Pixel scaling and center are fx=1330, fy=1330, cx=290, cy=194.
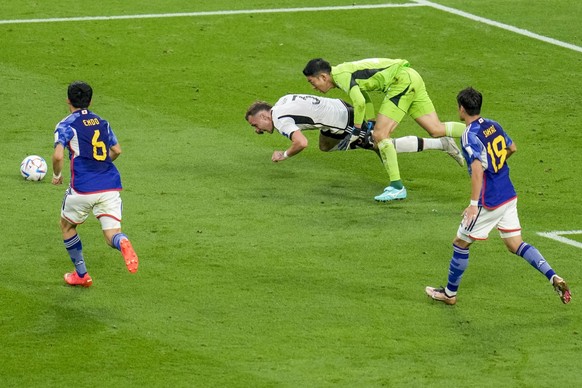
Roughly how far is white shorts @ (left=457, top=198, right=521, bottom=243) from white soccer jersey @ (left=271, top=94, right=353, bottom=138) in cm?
426

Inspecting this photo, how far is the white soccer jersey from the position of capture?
669 inches

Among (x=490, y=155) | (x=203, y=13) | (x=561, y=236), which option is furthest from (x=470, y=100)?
(x=203, y=13)

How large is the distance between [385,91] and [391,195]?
1.45 m

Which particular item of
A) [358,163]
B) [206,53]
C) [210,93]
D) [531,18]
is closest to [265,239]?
[358,163]

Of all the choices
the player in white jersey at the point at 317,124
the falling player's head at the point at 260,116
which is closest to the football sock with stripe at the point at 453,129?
the player in white jersey at the point at 317,124

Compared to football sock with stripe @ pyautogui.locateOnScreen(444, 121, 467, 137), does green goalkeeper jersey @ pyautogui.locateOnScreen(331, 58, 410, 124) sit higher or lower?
higher

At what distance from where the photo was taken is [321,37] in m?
24.5

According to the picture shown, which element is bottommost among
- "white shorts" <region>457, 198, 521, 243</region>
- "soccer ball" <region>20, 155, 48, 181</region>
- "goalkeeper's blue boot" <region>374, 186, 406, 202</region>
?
"soccer ball" <region>20, 155, 48, 181</region>

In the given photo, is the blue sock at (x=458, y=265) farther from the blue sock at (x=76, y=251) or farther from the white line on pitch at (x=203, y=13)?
the white line on pitch at (x=203, y=13)

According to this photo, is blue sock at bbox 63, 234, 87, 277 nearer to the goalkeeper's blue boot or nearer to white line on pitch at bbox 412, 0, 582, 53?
the goalkeeper's blue boot

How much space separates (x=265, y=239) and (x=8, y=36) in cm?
1081

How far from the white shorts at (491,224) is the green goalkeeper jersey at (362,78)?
4.04 meters

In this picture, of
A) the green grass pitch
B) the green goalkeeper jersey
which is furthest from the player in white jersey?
the green grass pitch

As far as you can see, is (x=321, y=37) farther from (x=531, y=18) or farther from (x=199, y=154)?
(x=199, y=154)
